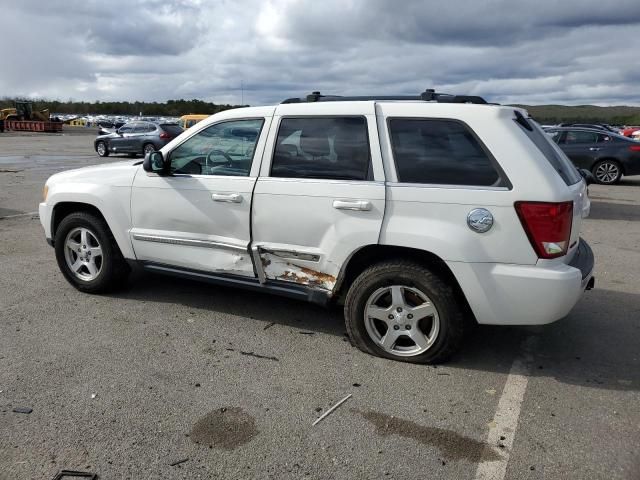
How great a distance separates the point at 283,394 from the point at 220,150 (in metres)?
2.13

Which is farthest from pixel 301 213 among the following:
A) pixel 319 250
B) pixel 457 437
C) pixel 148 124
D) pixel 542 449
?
pixel 148 124

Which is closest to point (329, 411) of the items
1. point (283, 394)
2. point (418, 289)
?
point (283, 394)

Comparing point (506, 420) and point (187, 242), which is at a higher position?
point (187, 242)

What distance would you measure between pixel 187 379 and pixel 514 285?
88.1 inches

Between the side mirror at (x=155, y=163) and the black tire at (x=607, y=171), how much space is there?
13958 millimetres

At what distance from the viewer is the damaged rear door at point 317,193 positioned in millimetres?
3852

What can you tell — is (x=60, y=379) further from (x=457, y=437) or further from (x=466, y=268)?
(x=466, y=268)

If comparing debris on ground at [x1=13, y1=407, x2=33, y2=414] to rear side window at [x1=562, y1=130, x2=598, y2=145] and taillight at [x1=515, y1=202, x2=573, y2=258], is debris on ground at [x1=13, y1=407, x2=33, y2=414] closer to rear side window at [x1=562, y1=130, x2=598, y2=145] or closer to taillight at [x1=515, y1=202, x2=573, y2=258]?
taillight at [x1=515, y1=202, x2=573, y2=258]

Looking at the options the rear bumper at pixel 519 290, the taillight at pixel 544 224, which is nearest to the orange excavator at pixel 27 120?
the rear bumper at pixel 519 290

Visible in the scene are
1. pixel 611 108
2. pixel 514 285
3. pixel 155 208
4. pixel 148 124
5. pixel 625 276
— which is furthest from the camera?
pixel 611 108

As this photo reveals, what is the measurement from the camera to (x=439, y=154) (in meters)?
3.72

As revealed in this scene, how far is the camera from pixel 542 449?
2.95m

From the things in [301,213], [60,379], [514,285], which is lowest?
[60,379]

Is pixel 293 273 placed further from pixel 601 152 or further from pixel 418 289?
pixel 601 152
